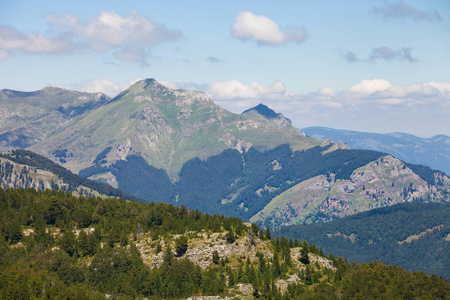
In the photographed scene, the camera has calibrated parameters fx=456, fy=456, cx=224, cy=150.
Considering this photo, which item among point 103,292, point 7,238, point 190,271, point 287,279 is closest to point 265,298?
point 287,279

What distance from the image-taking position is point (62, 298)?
14525 cm

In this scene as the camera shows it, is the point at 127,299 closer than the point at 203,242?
Yes

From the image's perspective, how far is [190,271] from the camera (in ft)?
592

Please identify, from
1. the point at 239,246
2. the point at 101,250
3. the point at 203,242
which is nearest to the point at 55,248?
the point at 101,250

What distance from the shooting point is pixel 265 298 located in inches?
6590

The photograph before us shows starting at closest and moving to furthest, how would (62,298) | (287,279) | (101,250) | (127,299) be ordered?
(62,298), (127,299), (287,279), (101,250)

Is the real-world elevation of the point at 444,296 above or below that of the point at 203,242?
below

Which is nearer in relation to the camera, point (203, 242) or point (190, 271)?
point (190, 271)

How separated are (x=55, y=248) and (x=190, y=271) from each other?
61.2 m

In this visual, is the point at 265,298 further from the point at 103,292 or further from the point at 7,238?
the point at 7,238

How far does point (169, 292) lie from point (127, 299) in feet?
52.8

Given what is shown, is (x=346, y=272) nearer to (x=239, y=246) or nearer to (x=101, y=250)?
(x=239, y=246)

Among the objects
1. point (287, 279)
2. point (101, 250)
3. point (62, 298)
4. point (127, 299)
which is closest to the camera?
point (62, 298)

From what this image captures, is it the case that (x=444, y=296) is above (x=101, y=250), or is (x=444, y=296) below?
below
